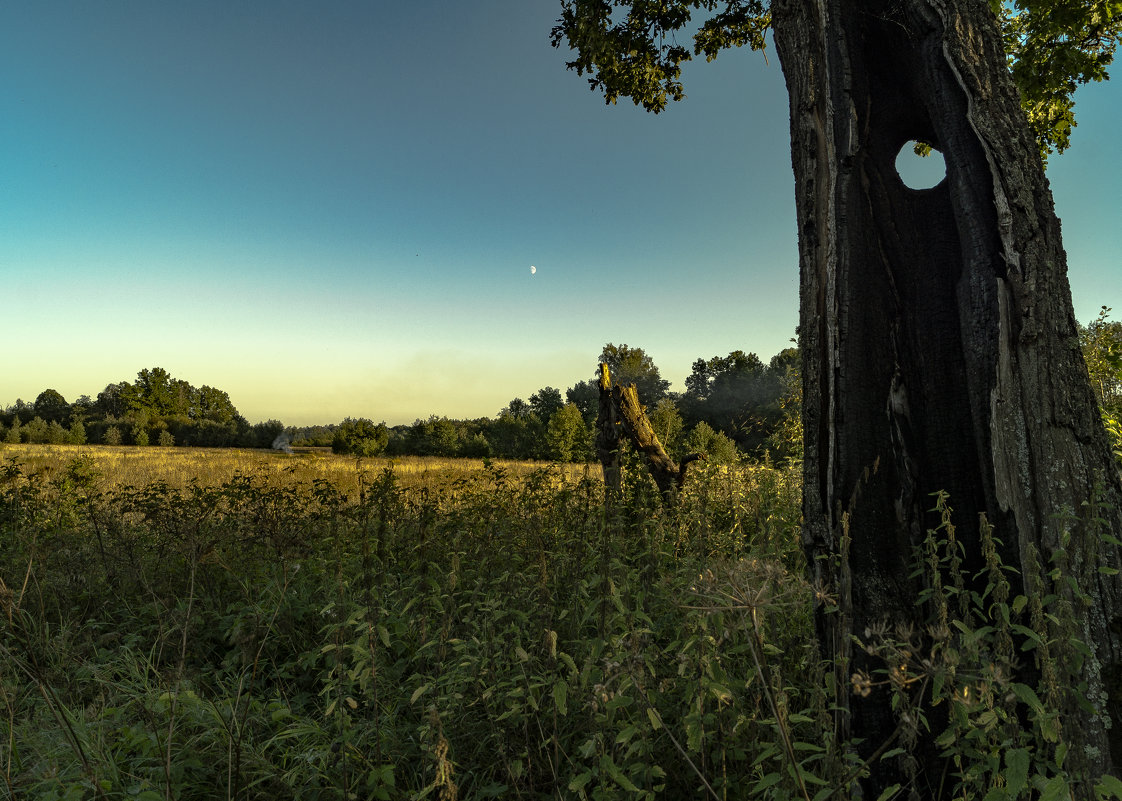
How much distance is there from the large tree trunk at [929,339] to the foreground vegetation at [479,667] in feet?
0.72

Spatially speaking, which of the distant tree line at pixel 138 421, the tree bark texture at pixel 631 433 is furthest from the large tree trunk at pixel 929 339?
the distant tree line at pixel 138 421

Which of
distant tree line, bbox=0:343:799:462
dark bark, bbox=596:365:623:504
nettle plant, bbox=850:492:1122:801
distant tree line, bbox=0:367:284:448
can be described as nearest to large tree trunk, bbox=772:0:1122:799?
nettle plant, bbox=850:492:1122:801

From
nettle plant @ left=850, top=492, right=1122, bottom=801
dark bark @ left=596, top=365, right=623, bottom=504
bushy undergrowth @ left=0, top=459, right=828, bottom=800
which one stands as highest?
dark bark @ left=596, top=365, right=623, bottom=504

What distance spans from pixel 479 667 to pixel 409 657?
3.55 ft

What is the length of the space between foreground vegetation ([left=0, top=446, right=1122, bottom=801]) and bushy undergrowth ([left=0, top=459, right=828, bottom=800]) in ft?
0.08

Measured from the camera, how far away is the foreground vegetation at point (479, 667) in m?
1.50

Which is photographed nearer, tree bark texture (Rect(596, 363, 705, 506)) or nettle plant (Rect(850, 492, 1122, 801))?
nettle plant (Rect(850, 492, 1122, 801))

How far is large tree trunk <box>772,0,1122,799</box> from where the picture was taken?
220 cm

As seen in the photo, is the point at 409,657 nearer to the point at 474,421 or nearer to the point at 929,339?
the point at 929,339

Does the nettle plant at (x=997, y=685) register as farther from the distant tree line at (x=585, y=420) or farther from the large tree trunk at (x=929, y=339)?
the distant tree line at (x=585, y=420)

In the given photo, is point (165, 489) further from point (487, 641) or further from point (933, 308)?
point (933, 308)

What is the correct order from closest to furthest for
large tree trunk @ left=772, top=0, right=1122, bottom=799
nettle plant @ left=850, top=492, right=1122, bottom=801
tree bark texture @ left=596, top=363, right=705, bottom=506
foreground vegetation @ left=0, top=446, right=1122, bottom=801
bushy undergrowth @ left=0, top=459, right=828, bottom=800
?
nettle plant @ left=850, top=492, right=1122, bottom=801 → foreground vegetation @ left=0, top=446, right=1122, bottom=801 → bushy undergrowth @ left=0, top=459, right=828, bottom=800 → large tree trunk @ left=772, top=0, right=1122, bottom=799 → tree bark texture @ left=596, top=363, right=705, bottom=506

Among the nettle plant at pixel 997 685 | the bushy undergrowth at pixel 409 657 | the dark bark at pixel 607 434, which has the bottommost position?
the bushy undergrowth at pixel 409 657

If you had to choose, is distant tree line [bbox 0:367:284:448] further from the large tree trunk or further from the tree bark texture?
the large tree trunk
